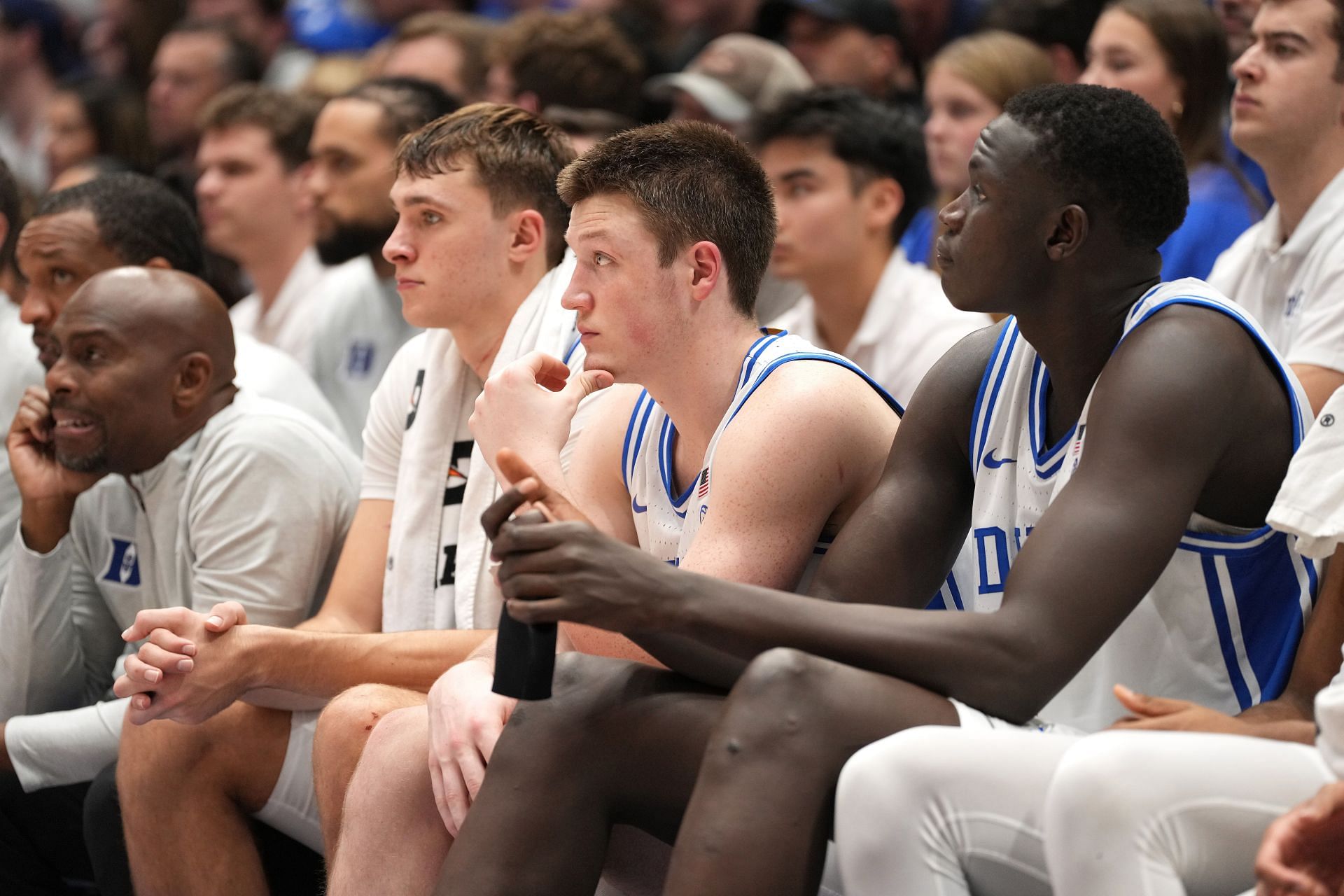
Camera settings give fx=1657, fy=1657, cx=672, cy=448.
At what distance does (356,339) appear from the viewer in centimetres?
574

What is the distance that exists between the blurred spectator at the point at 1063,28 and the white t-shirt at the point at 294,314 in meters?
2.64

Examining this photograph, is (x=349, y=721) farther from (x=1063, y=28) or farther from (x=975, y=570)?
(x=1063, y=28)

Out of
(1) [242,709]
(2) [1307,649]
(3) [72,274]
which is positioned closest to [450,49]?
(3) [72,274]

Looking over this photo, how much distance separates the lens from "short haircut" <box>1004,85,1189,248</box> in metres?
2.51

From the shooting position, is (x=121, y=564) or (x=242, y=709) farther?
(x=121, y=564)

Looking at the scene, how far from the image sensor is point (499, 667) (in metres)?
2.37

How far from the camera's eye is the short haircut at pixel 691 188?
2908 millimetres

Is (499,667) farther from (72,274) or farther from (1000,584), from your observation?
(72,274)

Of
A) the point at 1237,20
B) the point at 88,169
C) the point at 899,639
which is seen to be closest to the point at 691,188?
the point at 899,639

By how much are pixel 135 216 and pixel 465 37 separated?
104 inches

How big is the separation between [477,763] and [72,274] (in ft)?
7.64

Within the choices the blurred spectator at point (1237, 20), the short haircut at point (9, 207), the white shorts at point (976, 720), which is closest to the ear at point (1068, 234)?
the white shorts at point (976, 720)

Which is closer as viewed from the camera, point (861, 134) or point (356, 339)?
point (861, 134)

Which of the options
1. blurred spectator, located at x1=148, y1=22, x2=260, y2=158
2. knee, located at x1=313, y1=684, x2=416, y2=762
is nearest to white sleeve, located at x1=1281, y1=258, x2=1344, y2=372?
knee, located at x1=313, y1=684, x2=416, y2=762
